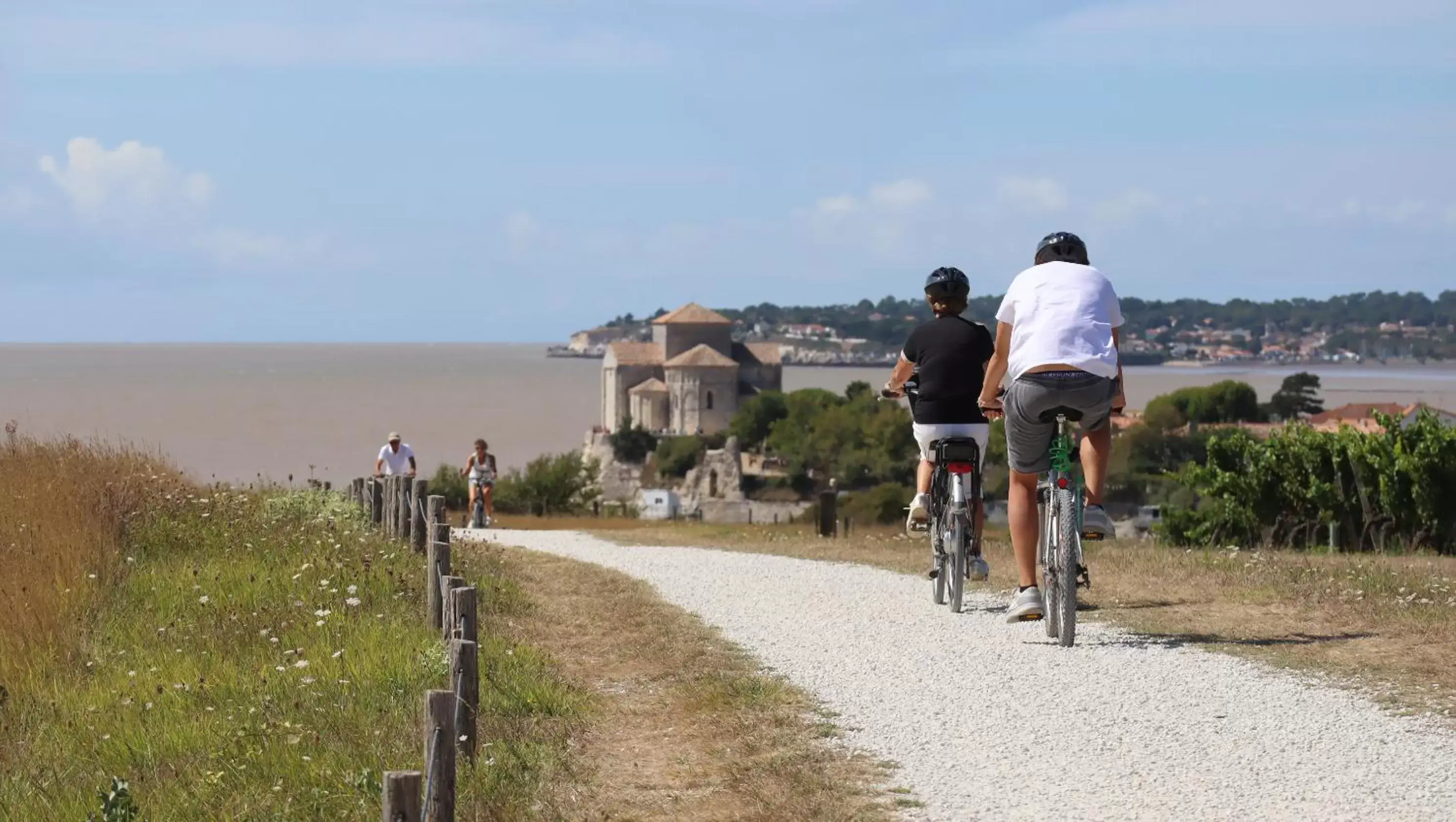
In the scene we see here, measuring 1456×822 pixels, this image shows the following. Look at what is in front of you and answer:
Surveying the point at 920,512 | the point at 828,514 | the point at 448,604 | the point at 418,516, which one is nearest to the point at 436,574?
the point at 448,604

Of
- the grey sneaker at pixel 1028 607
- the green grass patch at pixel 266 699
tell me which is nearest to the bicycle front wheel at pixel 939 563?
the grey sneaker at pixel 1028 607

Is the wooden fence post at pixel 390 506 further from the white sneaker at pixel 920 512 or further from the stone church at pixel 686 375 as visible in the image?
the stone church at pixel 686 375

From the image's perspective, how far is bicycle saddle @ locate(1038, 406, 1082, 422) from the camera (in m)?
8.30

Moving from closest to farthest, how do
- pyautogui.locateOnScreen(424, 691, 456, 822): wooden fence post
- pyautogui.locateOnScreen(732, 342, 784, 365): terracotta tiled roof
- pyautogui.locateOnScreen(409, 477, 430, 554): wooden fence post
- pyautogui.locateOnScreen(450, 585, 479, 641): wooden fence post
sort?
pyautogui.locateOnScreen(424, 691, 456, 822): wooden fence post, pyautogui.locateOnScreen(450, 585, 479, 641): wooden fence post, pyautogui.locateOnScreen(409, 477, 430, 554): wooden fence post, pyautogui.locateOnScreen(732, 342, 784, 365): terracotta tiled roof

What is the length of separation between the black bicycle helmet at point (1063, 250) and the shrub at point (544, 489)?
34867mm

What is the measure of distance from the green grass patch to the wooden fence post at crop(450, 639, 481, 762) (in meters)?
0.11

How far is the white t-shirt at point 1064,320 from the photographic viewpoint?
26.8 ft

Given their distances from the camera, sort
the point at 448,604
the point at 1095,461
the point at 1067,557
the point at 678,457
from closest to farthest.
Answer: the point at 448,604
the point at 1067,557
the point at 1095,461
the point at 678,457

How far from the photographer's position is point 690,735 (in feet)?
22.5

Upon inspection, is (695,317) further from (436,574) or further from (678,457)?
(436,574)

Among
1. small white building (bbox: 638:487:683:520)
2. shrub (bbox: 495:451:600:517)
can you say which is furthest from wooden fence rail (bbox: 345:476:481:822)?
small white building (bbox: 638:487:683:520)

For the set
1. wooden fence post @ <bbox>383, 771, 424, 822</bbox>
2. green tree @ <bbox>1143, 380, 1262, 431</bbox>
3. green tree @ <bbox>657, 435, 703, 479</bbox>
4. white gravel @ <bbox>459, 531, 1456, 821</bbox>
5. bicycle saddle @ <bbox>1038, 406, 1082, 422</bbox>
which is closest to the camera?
wooden fence post @ <bbox>383, 771, 424, 822</bbox>

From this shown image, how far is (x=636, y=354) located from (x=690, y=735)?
475 feet

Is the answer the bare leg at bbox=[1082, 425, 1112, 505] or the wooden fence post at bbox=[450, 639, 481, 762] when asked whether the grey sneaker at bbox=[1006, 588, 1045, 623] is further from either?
the wooden fence post at bbox=[450, 639, 481, 762]
